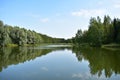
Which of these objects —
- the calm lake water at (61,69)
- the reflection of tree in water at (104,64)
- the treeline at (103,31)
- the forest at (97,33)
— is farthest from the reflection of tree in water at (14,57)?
the treeline at (103,31)

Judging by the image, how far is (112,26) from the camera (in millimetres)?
99562

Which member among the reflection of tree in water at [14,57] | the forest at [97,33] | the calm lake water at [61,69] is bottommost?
the calm lake water at [61,69]

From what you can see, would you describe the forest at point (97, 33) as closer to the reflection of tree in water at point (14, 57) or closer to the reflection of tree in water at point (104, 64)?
the reflection of tree in water at point (14, 57)

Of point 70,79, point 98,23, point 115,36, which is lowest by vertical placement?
point 70,79

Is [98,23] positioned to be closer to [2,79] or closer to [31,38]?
[31,38]

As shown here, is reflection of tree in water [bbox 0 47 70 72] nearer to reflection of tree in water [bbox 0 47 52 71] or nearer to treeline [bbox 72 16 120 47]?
reflection of tree in water [bbox 0 47 52 71]

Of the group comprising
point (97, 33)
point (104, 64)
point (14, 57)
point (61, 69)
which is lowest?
point (61, 69)

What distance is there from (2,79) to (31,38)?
129679 millimetres

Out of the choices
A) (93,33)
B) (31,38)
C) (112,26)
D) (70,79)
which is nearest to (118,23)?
(112,26)

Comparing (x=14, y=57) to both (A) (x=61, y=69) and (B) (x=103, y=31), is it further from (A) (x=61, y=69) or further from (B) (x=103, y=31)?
(B) (x=103, y=31)

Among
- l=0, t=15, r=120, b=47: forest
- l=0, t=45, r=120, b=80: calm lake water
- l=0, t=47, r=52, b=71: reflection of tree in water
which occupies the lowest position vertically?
l=0, t=45, r=120, b=80: calm lake water

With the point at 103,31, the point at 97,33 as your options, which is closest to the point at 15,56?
the point at 97,33

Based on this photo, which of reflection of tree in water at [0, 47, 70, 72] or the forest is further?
the forest

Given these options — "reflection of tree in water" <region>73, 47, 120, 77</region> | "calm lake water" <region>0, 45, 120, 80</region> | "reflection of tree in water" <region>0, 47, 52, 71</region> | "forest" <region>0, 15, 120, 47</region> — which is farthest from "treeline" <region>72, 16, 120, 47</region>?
"calm lake water" <region>0, 45, 120, 80</region>
